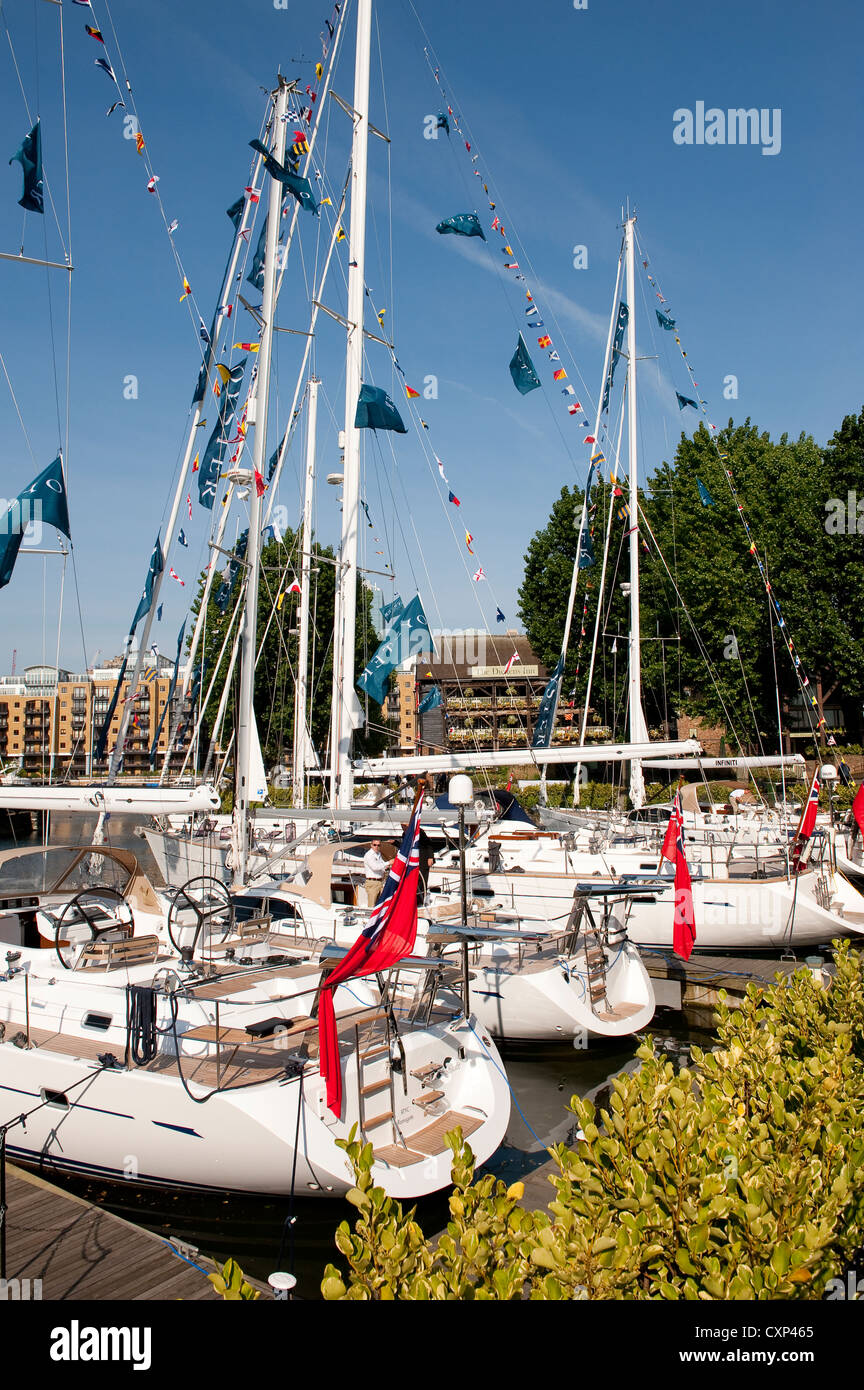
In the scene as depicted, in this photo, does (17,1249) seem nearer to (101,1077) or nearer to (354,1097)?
(101,1077)

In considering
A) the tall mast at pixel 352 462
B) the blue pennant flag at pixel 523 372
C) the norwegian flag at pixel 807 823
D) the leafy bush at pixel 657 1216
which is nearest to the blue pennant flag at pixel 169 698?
the tall mast at pixel 352 462

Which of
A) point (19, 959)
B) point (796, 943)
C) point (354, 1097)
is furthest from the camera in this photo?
point (796, 943)

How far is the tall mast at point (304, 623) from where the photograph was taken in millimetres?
31000

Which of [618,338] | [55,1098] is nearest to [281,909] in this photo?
[55,1098]

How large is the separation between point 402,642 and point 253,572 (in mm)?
5048

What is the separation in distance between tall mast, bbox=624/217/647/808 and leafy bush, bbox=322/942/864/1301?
→ 22917 mm

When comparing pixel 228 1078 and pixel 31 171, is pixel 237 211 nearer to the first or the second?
pixel 31 171

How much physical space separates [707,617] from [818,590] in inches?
221

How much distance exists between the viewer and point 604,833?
24984 millimetres

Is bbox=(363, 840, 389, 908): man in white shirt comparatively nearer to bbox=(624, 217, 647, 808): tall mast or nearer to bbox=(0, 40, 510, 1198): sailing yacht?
bbox=(0, 40, 510, 1198): sailing yacht

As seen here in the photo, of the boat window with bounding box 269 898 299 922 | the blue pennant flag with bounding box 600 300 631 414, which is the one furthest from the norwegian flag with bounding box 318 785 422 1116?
the blue pennant flag with bounding box 600 300 631 414

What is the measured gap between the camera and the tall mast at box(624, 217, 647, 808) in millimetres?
28547
